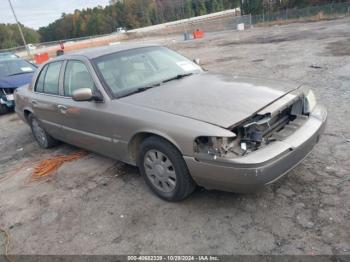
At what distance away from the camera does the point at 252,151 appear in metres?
2.79

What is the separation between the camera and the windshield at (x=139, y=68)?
389 cm

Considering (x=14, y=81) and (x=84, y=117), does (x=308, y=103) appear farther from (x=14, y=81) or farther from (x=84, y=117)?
(x=14, y=81)

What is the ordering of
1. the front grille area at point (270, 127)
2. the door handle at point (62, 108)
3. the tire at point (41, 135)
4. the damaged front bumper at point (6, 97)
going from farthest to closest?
1. the damaged front bumper at point (6, 97)
2. the tire at point (41, 135)
3. the door handle at point (62, 108)
4. the front grille area at point (270, 127)

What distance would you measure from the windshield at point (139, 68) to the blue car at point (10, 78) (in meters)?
5.89

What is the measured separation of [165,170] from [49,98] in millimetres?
2546

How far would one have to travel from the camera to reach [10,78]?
362 inches

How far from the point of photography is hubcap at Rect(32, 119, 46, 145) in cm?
564

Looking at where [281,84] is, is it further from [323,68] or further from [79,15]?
[79,15]

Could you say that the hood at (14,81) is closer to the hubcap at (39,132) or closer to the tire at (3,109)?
the tire at (3,109)

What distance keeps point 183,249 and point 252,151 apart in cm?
104

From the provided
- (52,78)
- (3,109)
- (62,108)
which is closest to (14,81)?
(3,109)

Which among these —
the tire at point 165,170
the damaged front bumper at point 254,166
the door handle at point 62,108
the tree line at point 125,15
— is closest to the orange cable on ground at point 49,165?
the door handle at point 62,108

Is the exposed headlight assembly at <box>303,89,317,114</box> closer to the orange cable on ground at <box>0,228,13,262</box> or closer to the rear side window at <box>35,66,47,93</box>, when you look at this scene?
the orange cable on ground at <box>0,228,13,262</box>

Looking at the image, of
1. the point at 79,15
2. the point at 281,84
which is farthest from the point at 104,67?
the point at 79,15
